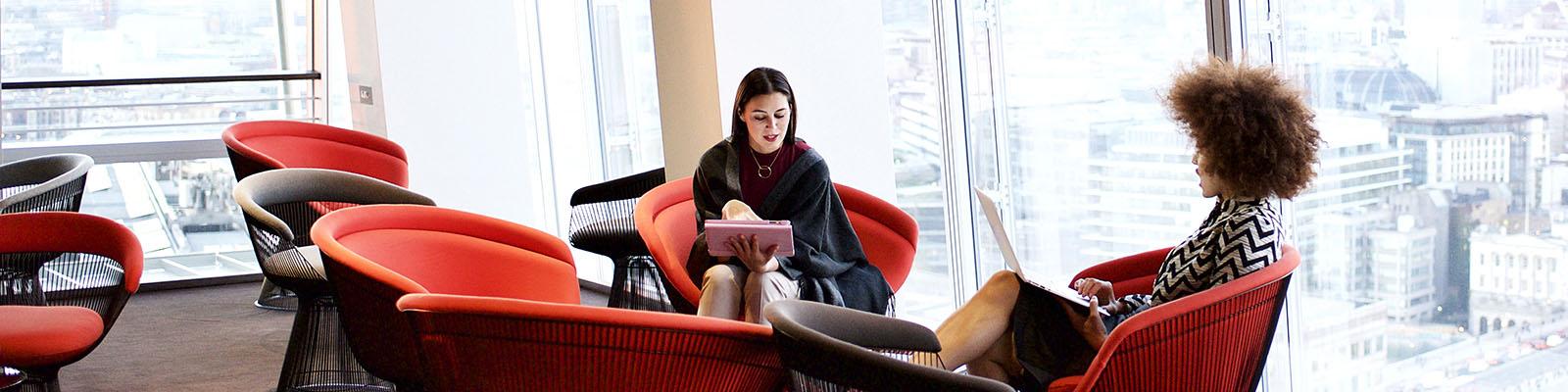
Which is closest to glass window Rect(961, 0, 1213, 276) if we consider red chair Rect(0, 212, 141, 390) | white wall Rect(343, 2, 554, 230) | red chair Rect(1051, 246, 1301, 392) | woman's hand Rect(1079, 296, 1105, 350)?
woman's hand Rect(1079, 296, 1105, 350)

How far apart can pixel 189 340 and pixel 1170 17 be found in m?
4.62

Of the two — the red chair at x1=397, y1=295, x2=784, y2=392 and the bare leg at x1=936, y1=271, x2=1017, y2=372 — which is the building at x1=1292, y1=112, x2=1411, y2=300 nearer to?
the bare leg at x1=936, y1=271, x2=1017, y2=372

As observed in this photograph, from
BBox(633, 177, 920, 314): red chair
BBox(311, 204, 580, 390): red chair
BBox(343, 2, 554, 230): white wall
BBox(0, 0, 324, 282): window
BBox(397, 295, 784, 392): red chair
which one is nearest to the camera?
BBox(397, 295, 784, 392): red chair

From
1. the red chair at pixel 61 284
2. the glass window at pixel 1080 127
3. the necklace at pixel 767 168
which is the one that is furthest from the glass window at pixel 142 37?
the necklace at pixel 767 168

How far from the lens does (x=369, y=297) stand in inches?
119

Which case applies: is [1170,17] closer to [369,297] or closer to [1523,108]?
[1523,108]

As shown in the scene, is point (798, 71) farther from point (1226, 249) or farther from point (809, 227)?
point (1226, 249)

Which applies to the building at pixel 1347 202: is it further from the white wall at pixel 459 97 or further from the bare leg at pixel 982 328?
the white wall at pixel 459 97

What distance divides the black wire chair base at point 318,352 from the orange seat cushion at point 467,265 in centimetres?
116

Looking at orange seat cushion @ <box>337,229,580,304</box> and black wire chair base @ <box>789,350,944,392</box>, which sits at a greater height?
orange seat cushion @ <box>337,229,580,304</box>

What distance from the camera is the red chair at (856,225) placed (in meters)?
3.89

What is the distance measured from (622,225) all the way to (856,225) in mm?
1417

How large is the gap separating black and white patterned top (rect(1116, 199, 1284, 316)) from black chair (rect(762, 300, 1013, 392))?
63 centimetres

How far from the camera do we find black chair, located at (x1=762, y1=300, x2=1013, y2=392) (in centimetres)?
203
